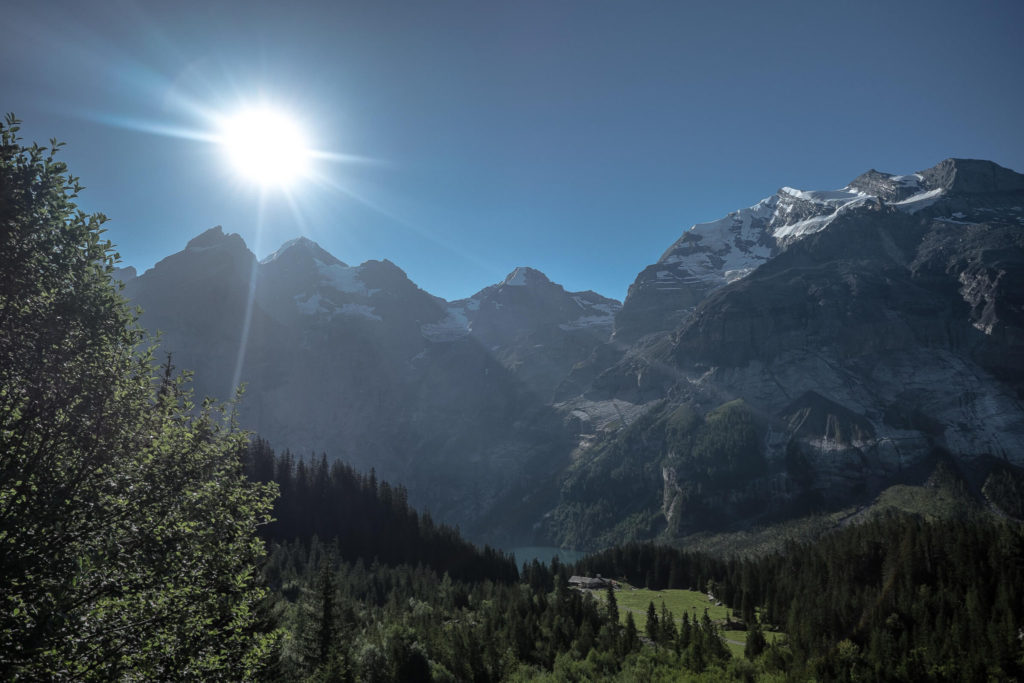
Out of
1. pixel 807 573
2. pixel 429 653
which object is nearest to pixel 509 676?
pixel 429 653

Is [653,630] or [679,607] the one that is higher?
[653,630]

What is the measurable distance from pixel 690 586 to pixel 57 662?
453 feet

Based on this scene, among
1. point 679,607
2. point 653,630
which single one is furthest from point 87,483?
point 679,607

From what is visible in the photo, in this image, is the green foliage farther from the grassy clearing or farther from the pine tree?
the grassy clearing

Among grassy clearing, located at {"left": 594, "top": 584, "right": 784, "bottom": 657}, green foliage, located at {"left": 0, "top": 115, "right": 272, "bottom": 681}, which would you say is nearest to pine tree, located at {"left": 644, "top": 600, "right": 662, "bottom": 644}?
grassy clearing, located at {"left": 594, "top": 584, "right": 784, "bottom": 657}

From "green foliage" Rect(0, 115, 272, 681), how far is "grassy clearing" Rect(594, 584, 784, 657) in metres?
62.8

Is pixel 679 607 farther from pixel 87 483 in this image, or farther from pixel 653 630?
pixel 87 483

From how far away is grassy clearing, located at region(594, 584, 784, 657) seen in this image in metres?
68.3

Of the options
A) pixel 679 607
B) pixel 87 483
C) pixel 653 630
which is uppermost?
pixel 87 483

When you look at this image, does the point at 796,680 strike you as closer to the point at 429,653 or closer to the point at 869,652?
the point at 869,652

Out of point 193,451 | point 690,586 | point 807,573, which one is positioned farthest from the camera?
point 690,586

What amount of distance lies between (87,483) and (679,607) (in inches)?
3815

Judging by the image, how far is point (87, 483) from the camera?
460 inches

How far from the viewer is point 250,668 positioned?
15.0 m
